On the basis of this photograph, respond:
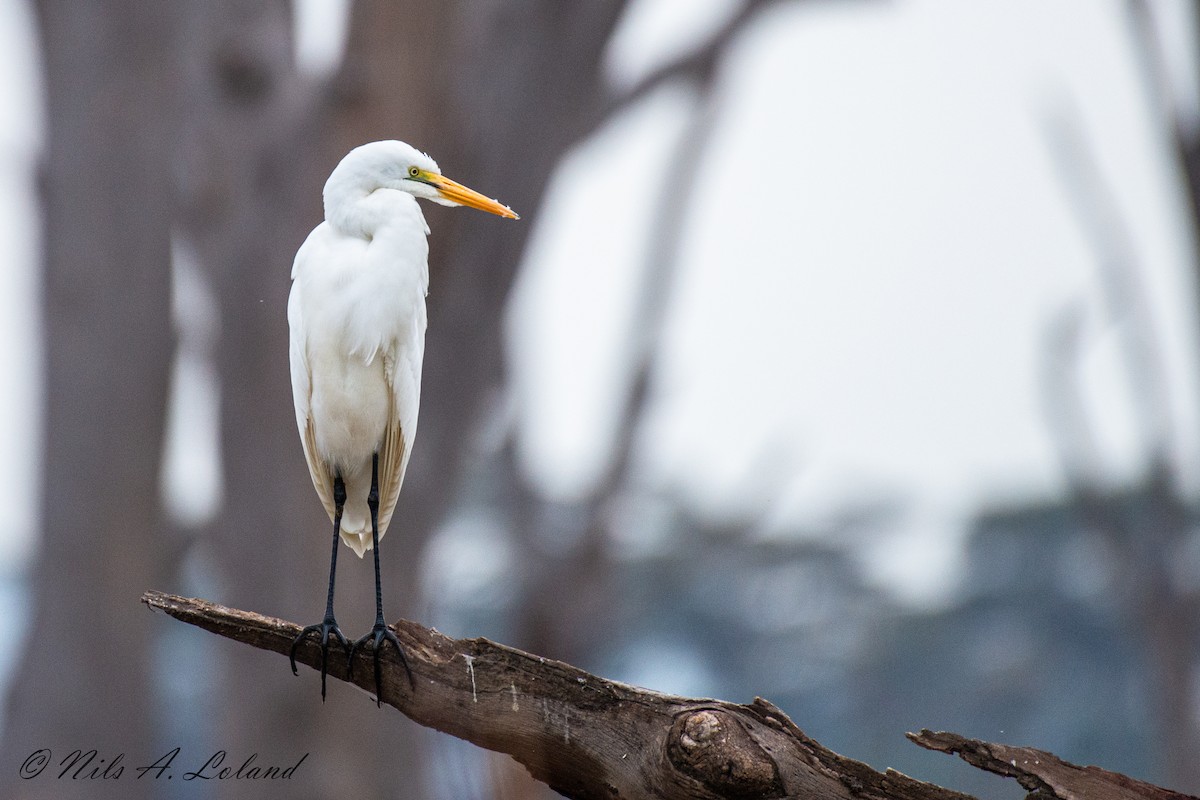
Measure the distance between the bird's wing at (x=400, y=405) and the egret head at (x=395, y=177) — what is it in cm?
18

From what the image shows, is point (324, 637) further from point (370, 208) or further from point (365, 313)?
point (370, 208)

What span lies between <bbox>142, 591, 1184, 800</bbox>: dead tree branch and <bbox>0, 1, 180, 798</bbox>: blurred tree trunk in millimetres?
3726

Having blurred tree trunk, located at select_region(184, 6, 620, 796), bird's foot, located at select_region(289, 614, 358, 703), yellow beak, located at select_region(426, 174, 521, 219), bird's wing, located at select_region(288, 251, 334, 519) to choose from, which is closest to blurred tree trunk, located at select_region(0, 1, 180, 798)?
blurred tree trunk, located at select_region(184, 6, 620, 796)

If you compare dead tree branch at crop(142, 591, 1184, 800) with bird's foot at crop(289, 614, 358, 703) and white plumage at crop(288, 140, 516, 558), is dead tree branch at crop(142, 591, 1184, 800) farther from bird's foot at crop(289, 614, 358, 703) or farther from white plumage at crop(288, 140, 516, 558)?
white plumage at crop(288, 140, 516, 558)

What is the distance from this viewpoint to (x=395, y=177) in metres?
1.23

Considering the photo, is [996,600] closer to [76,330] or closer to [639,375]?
[639,375]

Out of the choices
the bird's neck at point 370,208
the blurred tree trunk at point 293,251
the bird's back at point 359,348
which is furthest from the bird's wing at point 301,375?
the blurred tree trunk at point 293,251

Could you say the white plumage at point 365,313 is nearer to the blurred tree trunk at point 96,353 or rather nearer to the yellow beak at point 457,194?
the yellow beak at point 457,194

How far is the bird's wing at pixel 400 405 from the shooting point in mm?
1389

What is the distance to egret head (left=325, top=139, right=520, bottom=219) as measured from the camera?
3.99 feet

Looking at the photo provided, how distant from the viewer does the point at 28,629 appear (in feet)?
16.6

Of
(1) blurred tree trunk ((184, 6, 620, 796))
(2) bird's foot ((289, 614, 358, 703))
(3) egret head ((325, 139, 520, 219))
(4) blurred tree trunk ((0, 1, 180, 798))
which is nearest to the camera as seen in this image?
(3) egret head ((325, 139, 520, 219))

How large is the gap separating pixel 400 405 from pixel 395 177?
11.1 inches

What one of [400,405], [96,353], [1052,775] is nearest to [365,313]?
[400,405]
